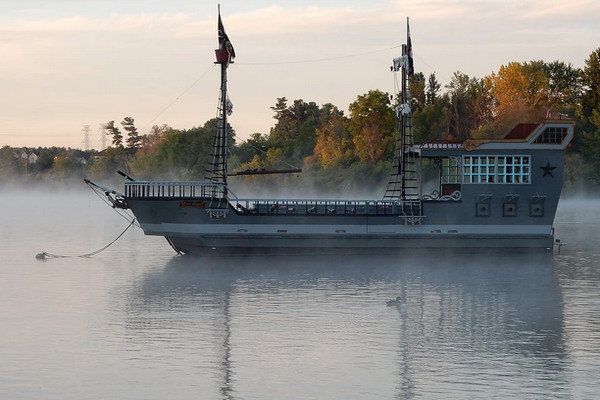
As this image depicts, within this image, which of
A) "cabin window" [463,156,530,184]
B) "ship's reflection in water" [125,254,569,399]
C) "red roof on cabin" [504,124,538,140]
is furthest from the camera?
"red roof on cabin" [504,124,538,140]

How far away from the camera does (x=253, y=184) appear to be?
166 m

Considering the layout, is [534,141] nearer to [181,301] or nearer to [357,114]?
[181,301]

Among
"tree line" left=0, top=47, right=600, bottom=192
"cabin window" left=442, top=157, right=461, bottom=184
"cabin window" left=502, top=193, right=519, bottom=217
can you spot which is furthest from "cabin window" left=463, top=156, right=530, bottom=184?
"tree line" left=0, top=47, right=600, bottom=192

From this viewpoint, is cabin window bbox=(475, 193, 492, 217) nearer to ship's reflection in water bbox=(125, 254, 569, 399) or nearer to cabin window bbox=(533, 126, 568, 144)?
ship's reflection in water bbox=(125, 254, 569, 399)

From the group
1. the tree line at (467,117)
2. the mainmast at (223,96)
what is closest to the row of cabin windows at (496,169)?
the mainmast at (223,96)

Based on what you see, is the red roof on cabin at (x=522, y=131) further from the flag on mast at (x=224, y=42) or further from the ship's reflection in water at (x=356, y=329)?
the flag on mast at (x=224, y=42)

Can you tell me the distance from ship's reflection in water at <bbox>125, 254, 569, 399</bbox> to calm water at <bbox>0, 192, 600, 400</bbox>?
8 centimetres

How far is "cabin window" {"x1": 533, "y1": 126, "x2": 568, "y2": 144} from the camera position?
62.8m

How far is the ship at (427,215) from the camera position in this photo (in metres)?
62.2

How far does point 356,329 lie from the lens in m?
37.7

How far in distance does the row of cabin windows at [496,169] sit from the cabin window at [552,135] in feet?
4.79

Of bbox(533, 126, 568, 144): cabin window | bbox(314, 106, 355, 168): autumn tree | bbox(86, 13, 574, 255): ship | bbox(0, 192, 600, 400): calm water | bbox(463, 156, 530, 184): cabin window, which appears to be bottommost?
bbox(0, 192, 600, 400): calm water

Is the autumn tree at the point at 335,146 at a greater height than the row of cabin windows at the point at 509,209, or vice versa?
the autumn tree at the point at 335,146

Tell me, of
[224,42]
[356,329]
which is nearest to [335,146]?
[224,42]
